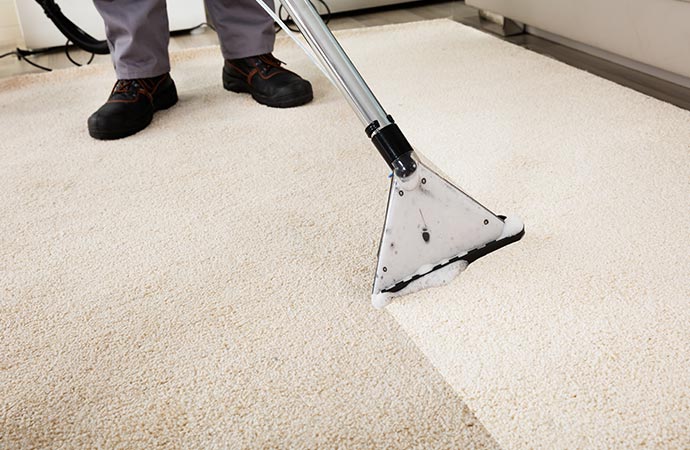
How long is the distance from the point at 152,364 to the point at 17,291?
0.25 metres

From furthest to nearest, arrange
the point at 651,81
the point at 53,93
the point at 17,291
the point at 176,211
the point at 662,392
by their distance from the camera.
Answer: the point at 53,93, the point at 651,81, the point at 176,211, the point at 17,291, the point at 662,392

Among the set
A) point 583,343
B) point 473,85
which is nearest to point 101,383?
point 583,343

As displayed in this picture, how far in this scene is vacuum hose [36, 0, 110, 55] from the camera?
1.56 metres

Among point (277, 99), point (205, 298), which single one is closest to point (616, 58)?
point (277, 99)

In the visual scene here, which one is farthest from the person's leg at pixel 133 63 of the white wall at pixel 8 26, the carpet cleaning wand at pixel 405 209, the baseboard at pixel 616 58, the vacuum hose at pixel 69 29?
the baseboard at pixel 616 58

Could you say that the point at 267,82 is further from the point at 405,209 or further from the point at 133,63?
the point at 405,209

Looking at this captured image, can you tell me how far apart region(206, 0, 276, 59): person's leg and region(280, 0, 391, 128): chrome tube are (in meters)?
0.75

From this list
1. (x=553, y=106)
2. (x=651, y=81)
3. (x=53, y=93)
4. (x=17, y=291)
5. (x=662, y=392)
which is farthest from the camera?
(x=53, y=93)

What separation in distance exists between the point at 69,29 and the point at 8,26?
19.2 inches

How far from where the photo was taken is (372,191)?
0.98 m

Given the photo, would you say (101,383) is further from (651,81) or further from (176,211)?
(651,81)

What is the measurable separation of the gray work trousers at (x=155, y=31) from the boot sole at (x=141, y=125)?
5cm

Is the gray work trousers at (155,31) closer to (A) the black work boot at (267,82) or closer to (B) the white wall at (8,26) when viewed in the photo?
(A) the black work boot at (267,82)

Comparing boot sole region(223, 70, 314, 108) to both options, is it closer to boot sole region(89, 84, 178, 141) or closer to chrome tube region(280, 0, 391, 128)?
boot sole region(89, 84, 178, 141)
